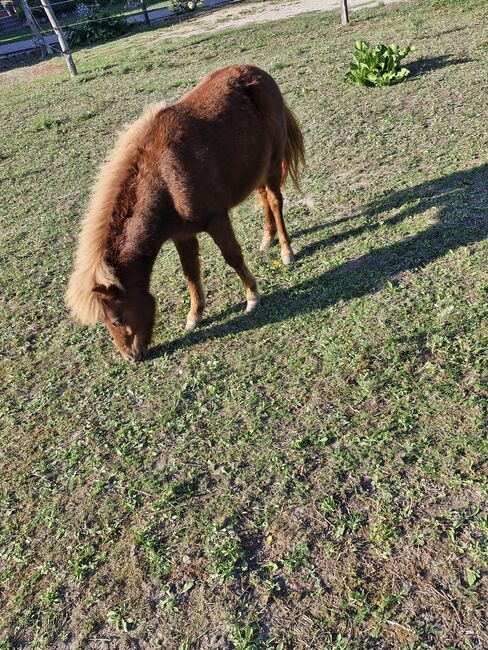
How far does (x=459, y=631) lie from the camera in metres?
1.99

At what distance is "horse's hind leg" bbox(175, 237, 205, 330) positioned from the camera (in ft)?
13.3

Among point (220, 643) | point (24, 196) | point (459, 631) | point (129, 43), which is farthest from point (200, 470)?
point (129, 43)

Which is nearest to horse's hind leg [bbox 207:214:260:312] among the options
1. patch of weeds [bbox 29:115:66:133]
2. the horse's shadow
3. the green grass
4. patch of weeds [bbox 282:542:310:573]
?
the horse's shadow

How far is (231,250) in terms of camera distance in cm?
402

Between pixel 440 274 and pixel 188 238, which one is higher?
pixel 188 238

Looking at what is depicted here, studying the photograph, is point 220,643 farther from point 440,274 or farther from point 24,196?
point 24,196

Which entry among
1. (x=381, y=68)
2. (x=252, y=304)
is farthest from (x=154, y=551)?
(x=381, y=68)

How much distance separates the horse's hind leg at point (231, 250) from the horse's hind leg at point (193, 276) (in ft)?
0.70

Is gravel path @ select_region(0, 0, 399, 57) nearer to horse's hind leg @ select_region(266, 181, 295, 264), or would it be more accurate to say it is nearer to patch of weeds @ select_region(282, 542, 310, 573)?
horse's hind leg @ select_region(266, 181, 295, 264)

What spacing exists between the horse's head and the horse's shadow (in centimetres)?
24

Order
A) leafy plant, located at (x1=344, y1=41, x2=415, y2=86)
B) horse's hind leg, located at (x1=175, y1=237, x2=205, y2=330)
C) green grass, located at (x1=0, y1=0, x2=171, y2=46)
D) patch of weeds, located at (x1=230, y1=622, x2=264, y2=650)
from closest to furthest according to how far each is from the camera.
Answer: patch of weeds, located at (x1=230, y1=622, x2=264, y2=650)
horse's hind leg, located at (x1=175, y1=237, x2=205, y2=330)
leafy plant, located at (x1=344, y1=41, x2=415, y2=86)
green grass, located at (x1=0, y1=0, x2=171, y2=46)

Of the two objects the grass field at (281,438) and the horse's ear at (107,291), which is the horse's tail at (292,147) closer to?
the grass field at (281,438)

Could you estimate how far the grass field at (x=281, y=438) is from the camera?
7.37 ft

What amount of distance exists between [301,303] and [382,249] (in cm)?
97
